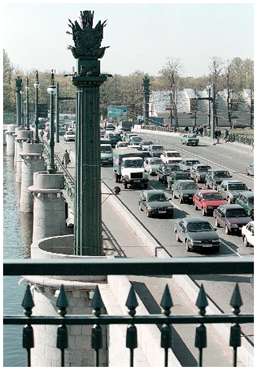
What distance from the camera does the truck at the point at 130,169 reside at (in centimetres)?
4459

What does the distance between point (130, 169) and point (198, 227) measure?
61.4 feet

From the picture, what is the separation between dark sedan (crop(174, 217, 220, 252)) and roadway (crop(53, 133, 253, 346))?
0.30 metres

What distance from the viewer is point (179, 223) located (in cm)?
2739

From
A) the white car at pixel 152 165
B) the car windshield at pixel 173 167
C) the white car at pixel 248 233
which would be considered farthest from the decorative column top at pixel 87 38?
the white car at pixel 152 165

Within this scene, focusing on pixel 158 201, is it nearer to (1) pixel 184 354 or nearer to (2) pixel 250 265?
(1) pixel 184 354

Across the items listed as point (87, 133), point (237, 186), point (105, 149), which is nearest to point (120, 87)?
point (105, 149)

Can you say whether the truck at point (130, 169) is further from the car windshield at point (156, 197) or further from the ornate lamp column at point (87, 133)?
the ornate lamp column at point (87, 133)

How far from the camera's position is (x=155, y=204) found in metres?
33.8

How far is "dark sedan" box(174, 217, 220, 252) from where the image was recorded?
2531cm

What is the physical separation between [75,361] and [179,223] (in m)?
11.6

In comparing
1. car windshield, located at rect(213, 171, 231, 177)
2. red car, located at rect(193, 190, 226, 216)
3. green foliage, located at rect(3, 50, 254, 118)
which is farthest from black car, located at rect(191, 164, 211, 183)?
green foliage, located at rect(3, 50, 254, 118)

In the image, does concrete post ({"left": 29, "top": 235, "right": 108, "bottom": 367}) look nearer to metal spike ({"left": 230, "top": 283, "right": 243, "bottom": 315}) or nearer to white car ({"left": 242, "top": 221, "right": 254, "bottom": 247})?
white car ({"left": 242, "top": 221, "right": 254, "bottom": 247})

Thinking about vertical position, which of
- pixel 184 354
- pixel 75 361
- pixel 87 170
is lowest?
pixel 75 361

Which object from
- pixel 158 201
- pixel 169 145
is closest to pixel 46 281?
pixel 158 201
